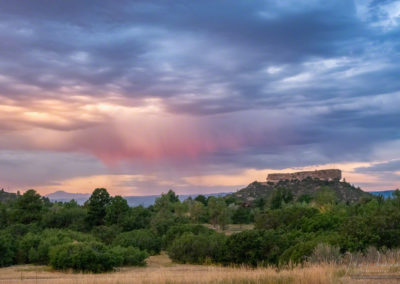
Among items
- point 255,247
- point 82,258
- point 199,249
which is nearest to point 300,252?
point 255,247

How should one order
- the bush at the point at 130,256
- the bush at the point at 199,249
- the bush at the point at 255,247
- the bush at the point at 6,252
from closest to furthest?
1. the bush at the point at 255,247
2. the bush at the point at 130,256
3. the bush at the point at 199,249
4. the bush at the point at 6,252

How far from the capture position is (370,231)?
32.6 meters

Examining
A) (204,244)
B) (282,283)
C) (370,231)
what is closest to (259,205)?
(204,244)

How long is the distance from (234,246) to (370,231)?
11359 mm

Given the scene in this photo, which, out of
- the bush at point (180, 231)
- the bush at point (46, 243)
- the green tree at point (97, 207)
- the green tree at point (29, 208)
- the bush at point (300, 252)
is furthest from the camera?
the green tree at point (97, 207)

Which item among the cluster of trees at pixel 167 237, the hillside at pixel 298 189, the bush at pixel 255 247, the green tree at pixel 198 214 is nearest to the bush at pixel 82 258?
the cluster of trees at pixel 167 237

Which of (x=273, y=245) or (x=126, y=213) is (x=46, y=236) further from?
(x=273, y=245)

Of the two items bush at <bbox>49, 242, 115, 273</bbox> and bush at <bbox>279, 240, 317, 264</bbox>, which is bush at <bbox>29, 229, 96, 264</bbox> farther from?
bush at <bbox>279, 240, 317, 264</bbox>

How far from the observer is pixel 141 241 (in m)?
50.1

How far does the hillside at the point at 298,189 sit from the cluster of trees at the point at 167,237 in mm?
76932

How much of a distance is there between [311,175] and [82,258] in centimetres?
13580

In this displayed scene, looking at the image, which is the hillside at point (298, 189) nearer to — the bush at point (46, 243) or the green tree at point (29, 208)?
the green tree at point (29, 208)

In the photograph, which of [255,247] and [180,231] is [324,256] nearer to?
[255,247]

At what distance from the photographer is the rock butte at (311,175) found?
15862 centimetres
